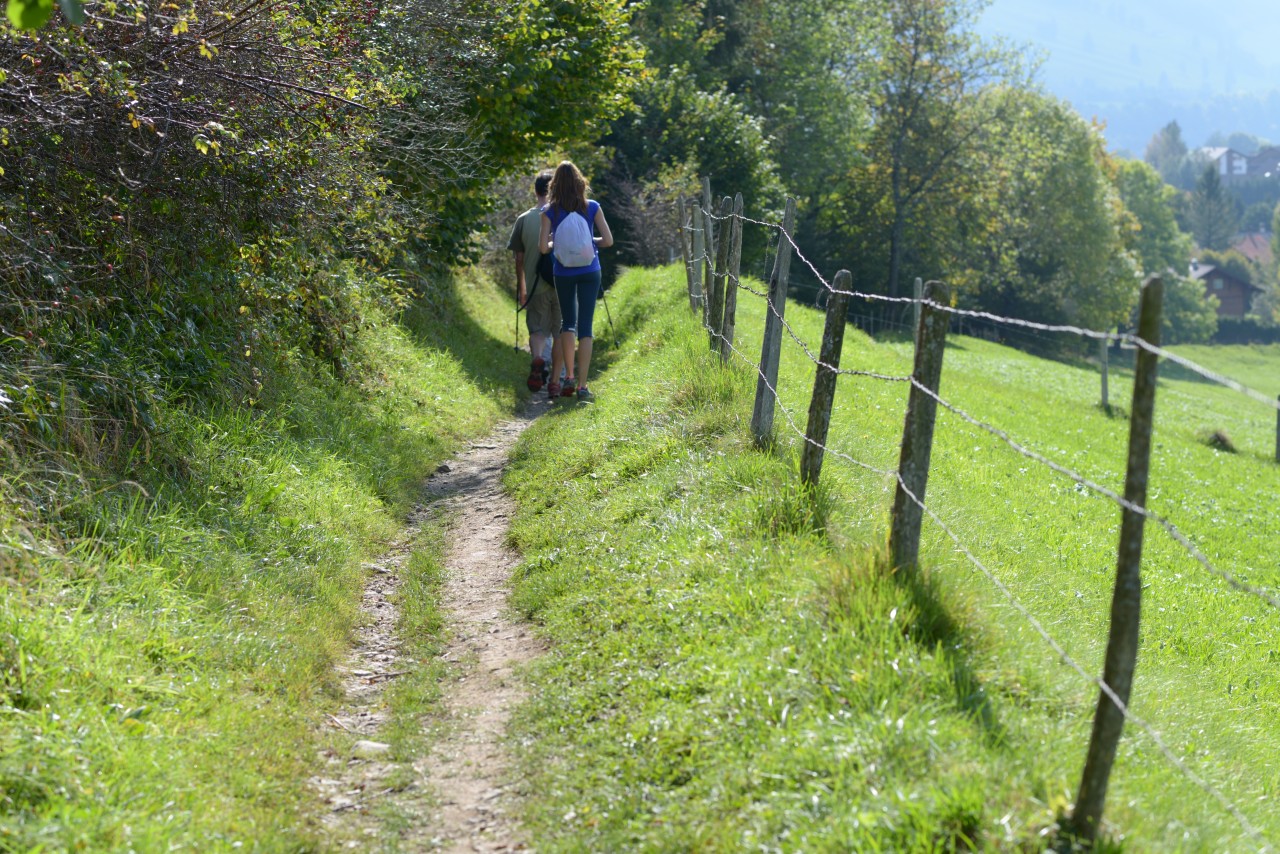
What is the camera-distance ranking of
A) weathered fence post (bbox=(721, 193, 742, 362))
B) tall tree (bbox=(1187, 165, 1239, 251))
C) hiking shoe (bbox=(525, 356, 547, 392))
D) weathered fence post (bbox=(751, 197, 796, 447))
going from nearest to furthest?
weathered fence post (bbox=(751, 197, 796, 447))
weathered fence post (bbox=(721, 193, 742, 362))
hiking shoe (bbox=(525, 356, 547, 392))
tall tree (bbox=(1187, 165, 1239, 251))

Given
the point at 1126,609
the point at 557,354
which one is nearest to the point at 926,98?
the point at 557,354

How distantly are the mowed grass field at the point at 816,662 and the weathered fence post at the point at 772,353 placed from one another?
0.75 ft

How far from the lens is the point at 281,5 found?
24.9 feet

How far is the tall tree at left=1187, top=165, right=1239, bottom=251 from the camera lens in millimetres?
149375

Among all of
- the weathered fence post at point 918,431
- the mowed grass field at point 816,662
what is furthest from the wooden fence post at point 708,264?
the weathered fence post at point 918,431

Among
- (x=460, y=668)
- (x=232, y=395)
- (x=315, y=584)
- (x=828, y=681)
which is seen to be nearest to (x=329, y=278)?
(x=232, y=395)

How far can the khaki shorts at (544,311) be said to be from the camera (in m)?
12.7

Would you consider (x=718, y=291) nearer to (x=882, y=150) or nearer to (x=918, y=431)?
(x=918, y=431)

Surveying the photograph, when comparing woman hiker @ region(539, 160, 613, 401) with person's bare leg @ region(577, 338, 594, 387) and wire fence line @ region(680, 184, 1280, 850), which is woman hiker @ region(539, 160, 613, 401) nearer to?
person's bare leg @ region(577, 338, 594, 387)

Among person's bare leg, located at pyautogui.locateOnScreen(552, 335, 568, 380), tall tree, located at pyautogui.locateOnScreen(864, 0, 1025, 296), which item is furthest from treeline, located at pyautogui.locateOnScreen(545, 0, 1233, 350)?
person's bare leg, located at pyautogui.locateOnScreen(552, 335, 568, 380)

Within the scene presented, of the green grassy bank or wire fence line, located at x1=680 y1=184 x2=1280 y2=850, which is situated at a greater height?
wire fence line, located at x1=680 y1=184 x2=1280 y2=850

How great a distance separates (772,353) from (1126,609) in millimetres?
4130

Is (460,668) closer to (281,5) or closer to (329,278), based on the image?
(281,5)

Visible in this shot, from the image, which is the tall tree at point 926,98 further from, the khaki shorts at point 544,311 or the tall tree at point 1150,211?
the tall tree at point 1150,211
